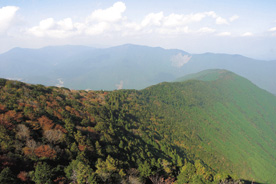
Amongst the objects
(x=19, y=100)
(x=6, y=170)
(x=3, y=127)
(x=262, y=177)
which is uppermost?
(x=19, y=100)

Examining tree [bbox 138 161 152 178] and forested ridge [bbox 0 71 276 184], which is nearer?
forested ridge [bbox 0 71 276 184]

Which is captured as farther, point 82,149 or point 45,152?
point 82,149

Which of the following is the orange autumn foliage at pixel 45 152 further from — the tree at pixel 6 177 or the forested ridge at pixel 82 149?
the tree at pixel 6 177

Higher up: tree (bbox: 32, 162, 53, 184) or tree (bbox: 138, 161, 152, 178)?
tree (bbox: 32, 162, 53, 184)

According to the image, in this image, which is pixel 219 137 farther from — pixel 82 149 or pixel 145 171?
pixel 82 149

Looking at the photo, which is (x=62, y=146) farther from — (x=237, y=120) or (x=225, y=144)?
(x=237, y=120)

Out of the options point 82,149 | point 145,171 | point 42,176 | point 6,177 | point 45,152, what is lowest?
point 145,171

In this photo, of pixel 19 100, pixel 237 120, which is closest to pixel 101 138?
pixel 19 100

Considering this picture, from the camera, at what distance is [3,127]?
1140 inches

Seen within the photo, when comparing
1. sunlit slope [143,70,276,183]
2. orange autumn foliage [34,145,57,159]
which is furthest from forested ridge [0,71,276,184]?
sunlit slope [143,70,276,183]

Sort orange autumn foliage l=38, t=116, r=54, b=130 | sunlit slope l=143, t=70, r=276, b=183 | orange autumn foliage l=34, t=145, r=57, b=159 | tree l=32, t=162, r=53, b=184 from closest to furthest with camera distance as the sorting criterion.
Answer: tree l=32, t=162, r=53, b=184 < orange autumn foliage l=34, t=145, r=57, b=159 < orange autumn foliage l=38, t=116, r=54, b=130 < sunlit slope l=143, t=70, r=276, b=183

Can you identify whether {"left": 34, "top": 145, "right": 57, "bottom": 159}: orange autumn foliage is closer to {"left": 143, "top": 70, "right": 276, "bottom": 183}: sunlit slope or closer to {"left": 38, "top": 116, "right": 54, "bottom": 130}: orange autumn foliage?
{"left": 38, "top": 116, "right": 54, "bottom": 130}: orange autumn foliage

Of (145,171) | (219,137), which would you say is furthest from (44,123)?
(219,137)

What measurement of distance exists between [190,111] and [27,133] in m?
179
